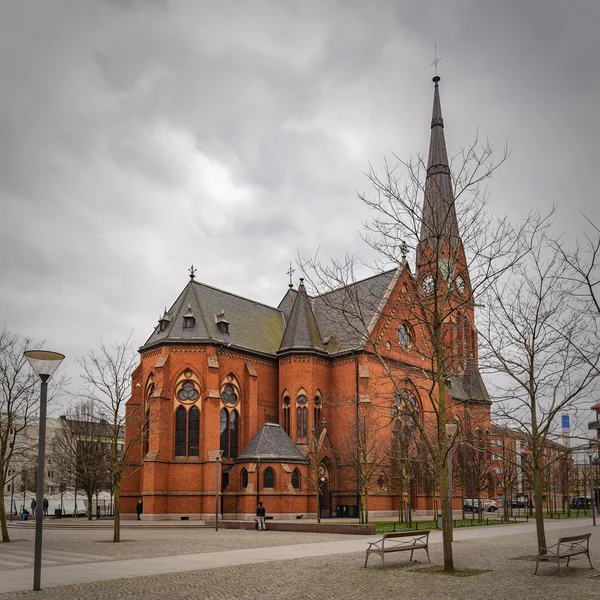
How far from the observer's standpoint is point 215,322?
52062mm

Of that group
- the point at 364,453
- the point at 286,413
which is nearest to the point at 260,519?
the point at 364,453

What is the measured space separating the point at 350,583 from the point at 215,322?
38189 mm

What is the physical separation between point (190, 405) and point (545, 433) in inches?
1296

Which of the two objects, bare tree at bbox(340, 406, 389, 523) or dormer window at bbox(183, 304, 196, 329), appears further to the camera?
dormer window at bbox(183, 304, 196, 329)

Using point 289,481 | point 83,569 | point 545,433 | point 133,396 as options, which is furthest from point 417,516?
point 83,569

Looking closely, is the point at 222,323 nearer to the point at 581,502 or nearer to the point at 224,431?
the point at 224,431

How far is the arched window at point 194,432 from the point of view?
47938 millimetres

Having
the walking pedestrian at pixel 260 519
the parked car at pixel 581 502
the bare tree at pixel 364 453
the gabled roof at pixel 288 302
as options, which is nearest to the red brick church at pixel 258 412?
the bare tree at pixel 364 453

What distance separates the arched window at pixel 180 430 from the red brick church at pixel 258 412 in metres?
0.07

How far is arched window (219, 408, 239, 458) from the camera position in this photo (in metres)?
49.7

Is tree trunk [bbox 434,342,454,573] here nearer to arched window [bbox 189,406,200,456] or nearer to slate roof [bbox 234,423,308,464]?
slate roof [bbox 234,423,308,464]

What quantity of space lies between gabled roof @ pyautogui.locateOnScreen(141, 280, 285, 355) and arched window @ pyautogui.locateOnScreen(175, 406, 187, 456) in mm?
5264

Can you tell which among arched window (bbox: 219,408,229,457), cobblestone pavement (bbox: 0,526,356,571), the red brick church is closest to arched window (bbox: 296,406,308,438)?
the red brick church

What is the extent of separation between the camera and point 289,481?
1770 inches
